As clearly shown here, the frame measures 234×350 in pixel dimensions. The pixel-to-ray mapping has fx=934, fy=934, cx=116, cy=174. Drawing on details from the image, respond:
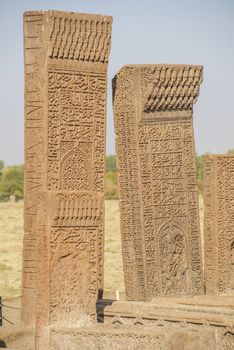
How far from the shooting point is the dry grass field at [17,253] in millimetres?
15711

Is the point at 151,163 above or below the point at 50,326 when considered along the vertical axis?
above

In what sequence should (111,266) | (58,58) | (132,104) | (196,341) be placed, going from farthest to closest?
(111,266) → (132,104) → (58,58) → (196,341)

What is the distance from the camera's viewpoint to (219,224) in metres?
11.3

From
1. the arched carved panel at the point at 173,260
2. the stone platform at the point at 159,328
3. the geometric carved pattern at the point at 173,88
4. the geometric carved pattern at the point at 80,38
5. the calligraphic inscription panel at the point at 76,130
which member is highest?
the geometric carved pattern at the point at 80,38

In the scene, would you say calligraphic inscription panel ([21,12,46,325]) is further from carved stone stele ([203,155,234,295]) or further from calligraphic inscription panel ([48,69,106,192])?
carved stone stele ([203,155,234,295])

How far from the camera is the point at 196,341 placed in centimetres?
768

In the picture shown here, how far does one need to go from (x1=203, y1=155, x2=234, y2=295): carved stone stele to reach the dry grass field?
3.86 meters

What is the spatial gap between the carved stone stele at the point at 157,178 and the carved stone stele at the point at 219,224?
0.18m

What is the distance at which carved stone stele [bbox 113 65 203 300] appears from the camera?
35.7ft

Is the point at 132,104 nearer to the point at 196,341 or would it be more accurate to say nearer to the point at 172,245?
the point at 172,245

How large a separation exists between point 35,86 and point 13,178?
4819cm

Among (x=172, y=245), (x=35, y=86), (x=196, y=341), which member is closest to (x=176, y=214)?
(x=172, y=245)

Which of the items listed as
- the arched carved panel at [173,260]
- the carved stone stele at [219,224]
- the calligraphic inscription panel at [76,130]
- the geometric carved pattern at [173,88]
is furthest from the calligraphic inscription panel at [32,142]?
the carved stone stele at [219,224]

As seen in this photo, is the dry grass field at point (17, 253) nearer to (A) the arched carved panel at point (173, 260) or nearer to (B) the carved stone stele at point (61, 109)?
(A) the arched carved panel at point (173, 260)
